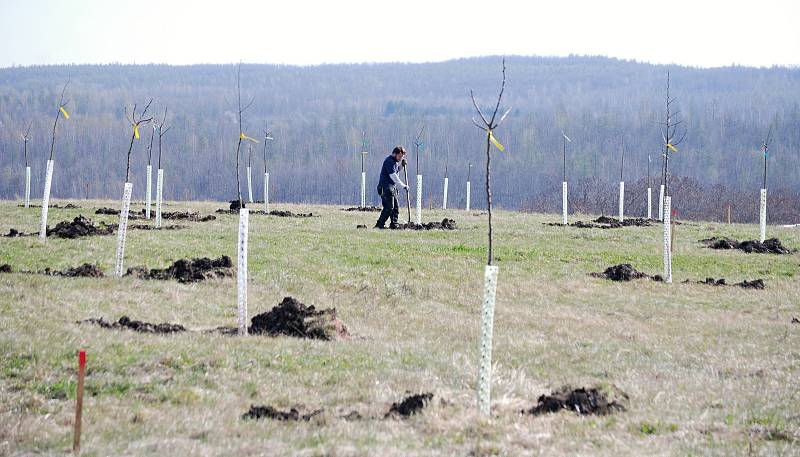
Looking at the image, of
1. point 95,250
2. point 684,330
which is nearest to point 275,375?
point 684,330

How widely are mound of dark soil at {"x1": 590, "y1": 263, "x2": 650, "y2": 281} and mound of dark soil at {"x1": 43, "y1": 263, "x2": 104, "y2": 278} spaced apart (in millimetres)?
10910

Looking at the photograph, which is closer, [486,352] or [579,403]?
[486,352]

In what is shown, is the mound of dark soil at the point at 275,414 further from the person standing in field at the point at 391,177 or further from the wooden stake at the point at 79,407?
the person standing in field at the point at 391,177

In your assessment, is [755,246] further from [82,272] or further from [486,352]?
[486,352]

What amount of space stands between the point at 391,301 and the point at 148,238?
30.0 feet

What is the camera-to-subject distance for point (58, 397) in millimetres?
9969

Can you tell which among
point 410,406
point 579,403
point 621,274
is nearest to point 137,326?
point 410,406

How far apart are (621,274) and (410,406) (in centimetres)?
1361

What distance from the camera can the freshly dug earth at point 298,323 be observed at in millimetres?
14203

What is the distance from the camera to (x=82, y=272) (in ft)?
61.5

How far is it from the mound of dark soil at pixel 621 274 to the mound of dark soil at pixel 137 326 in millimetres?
11414

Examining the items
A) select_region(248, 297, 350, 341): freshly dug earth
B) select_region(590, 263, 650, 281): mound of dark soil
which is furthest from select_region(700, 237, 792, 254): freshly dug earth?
select_region(248, 297, 350, 341): freshly dug earth

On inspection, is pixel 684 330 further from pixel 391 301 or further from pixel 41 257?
pixel 41 257

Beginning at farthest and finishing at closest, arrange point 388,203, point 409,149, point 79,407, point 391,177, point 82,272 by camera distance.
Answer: point 409,149 → point 388,203 → point 391,177 → point 82,272 → point 79,407
